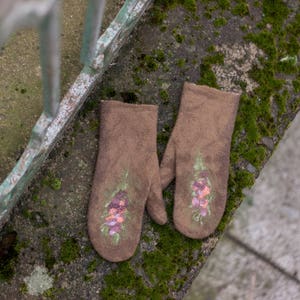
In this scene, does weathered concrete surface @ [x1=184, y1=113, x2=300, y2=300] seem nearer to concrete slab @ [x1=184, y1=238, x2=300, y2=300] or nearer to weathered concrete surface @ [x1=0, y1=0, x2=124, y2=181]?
concrete slab @ [x1=184, y1=238, x2=300, y2=300]

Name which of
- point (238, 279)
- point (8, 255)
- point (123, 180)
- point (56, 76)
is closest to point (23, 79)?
point (123, 180)

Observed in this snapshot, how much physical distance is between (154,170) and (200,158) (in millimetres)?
207

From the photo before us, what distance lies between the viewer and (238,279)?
8.25 ft

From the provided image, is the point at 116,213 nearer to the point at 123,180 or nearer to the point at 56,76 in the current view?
the point at 123,180

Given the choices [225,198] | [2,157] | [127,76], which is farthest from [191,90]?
[2,157]

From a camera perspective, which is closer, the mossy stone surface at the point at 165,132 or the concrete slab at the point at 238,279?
the mossy stone surface at the point at 165,132

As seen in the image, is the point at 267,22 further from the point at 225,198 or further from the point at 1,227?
the point at 1,227

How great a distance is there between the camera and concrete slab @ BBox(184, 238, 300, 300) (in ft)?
8.14

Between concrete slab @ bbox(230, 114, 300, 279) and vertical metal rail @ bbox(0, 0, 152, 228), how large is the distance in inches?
35.9

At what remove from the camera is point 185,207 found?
7.50 ft

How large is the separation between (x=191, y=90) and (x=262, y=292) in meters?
0.96

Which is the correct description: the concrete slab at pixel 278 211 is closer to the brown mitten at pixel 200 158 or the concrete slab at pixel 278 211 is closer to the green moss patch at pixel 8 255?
the brown mitten at pixel 200 158

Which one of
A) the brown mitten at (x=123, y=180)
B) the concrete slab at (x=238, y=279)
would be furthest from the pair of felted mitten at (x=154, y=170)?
the concrete slab at (x=238, y=279)

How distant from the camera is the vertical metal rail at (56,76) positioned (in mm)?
1176
